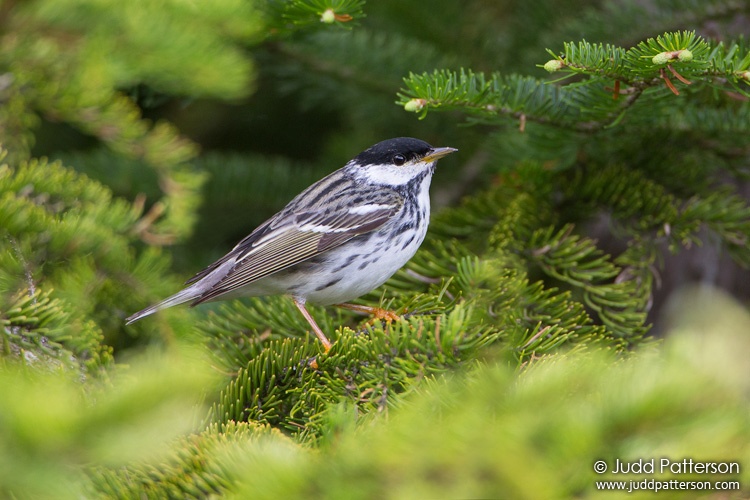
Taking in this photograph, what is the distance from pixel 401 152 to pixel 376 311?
1.02 m

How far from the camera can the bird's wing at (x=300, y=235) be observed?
3078 millimetres

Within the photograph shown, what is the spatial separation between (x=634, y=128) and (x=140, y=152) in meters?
1.98

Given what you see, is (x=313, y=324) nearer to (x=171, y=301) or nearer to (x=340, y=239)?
(x=171, y=301)

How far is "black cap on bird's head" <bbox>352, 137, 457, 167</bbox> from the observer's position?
11.0 feet

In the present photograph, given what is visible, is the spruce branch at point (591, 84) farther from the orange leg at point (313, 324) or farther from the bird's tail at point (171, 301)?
the bird's tail at point (171, 301)

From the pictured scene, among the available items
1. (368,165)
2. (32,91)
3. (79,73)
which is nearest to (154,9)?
(79,73)

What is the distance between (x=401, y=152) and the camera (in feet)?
11.1

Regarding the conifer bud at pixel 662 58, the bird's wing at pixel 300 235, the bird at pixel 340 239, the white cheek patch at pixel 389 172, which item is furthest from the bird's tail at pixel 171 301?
the conifer bud at pixel 662 58

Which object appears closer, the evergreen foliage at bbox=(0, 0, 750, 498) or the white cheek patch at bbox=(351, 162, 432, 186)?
the evergreen foliage at bbox=(0, 0, 750, 498)

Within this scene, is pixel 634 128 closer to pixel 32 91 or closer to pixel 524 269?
pixel 524 269

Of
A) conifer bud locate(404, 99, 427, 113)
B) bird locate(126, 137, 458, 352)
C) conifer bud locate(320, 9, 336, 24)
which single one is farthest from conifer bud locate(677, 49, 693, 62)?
bird locate(126, 137, 458, 352)

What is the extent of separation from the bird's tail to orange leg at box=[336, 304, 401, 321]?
0.62 m

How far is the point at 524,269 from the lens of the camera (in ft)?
9.07

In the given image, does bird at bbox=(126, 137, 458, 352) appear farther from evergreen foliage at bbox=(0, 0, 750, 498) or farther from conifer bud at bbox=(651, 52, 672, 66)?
conifer bud at bbox=(651, 52, 672, 66)
